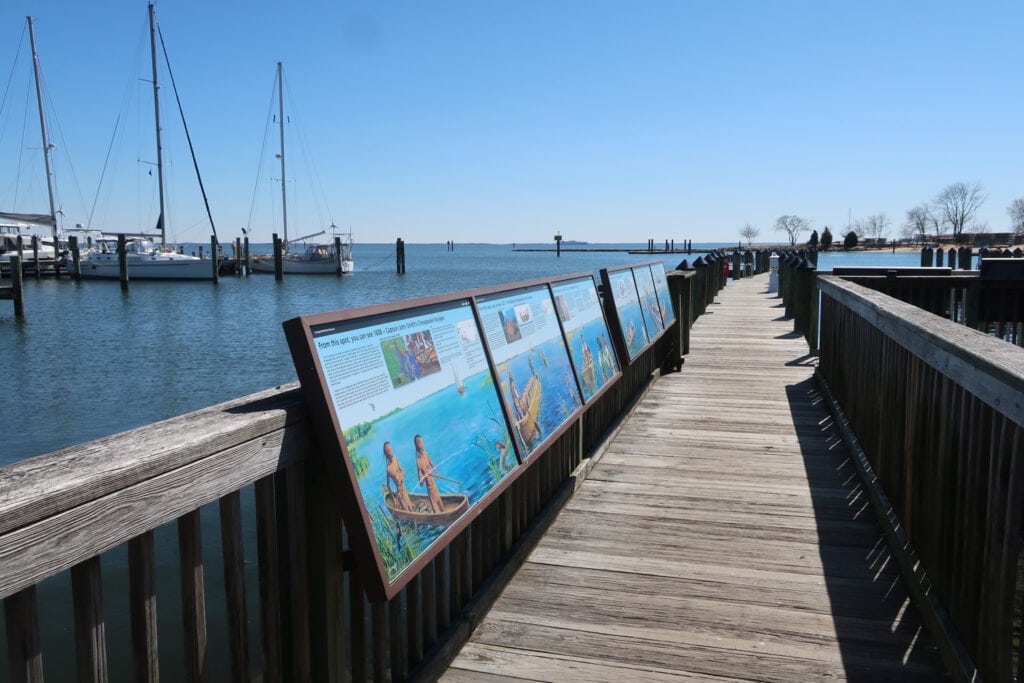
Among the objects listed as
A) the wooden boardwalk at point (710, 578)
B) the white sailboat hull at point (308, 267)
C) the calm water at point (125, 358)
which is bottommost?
the calm water at point (125, 358)

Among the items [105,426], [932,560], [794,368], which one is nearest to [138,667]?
[932,560]

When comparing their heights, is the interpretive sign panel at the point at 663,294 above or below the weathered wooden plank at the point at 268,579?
above

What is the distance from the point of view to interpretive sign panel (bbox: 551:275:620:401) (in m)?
5.01

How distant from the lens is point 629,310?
707cm

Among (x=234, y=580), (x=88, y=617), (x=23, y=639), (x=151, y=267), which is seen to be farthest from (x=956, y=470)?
(x=151, y=267)

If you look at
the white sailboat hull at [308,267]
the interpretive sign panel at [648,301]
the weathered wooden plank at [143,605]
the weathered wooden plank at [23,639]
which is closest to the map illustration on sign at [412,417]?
the weathered wooden plank at [143,605]

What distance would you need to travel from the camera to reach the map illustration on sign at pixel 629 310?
6.64 meters

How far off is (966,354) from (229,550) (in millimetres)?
2352

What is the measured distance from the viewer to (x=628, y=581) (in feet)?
13.5

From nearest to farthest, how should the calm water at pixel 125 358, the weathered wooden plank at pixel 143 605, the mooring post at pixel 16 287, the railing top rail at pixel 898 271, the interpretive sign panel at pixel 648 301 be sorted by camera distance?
the weathered wooden plank at pixel 143 605 < the interpretive sign panel at pixel 648 301 < the railing top rail at pixel 898 271 < the calm water at pixel 125 358 < the mooring post at pixel 16 287

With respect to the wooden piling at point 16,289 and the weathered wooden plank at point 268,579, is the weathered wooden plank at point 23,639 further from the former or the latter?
the wooden piling at point 16,289

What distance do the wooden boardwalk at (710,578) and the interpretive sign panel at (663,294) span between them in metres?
2.21

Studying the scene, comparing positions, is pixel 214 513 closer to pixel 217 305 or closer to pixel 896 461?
pixel 896 461

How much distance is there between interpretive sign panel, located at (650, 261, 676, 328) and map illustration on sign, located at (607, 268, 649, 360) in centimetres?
143
